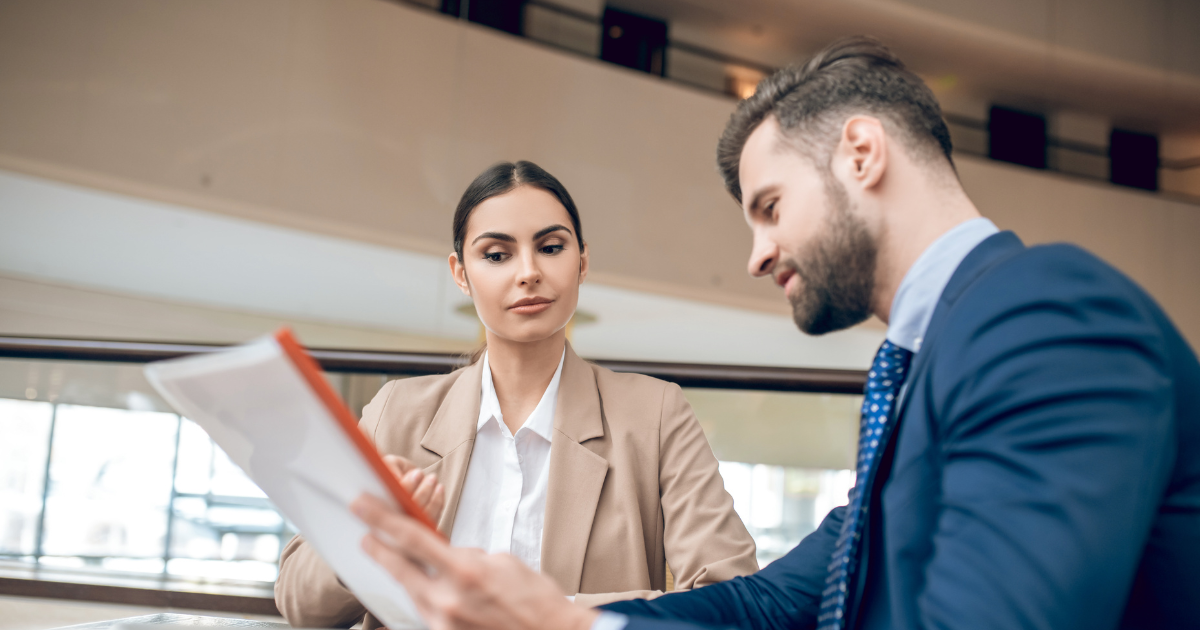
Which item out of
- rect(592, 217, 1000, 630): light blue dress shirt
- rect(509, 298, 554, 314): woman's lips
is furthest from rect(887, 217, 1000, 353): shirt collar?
rect(509, 298, 554, 314): woman's lips

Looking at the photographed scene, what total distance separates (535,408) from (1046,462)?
1013 millimetres

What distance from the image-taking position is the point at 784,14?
7.73m

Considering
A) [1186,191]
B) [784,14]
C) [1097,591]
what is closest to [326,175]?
[784,14]

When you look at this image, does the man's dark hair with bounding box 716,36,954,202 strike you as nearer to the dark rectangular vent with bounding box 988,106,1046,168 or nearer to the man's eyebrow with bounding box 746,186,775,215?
the man's eyebrow with bounding box 746,186,775,215

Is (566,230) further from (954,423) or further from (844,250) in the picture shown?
(954,423)

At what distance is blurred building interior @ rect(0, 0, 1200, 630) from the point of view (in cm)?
348

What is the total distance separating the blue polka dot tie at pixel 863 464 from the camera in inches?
32.5

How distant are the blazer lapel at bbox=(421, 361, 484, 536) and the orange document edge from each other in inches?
30.1

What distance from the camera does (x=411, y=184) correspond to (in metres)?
6.30

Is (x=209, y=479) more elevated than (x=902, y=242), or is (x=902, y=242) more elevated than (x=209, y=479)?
(x=902, y=242)

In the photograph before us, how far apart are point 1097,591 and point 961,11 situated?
854cm

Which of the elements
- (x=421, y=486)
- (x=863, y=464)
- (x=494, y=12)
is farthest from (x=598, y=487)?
(x=494, y=12)

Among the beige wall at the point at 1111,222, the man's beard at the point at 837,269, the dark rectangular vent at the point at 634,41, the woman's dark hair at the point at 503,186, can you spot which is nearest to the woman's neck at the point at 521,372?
the woman's dark hair at the point at 503,186

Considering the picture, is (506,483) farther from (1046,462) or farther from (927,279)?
(1046,462)
